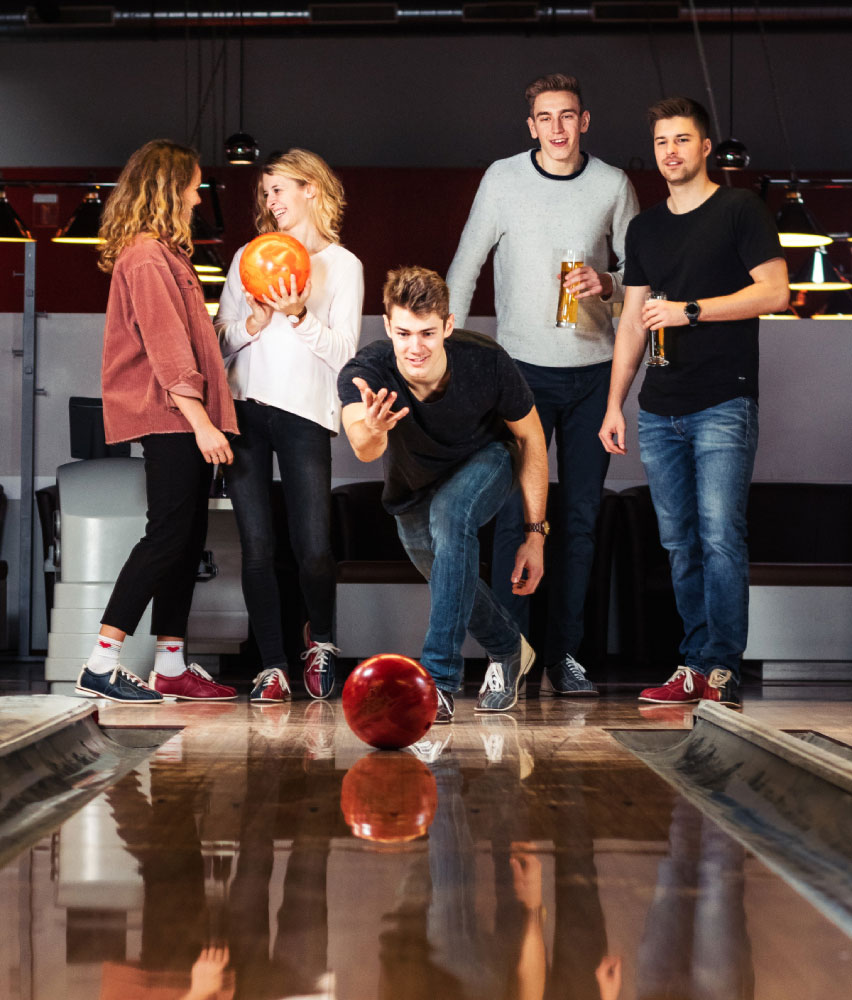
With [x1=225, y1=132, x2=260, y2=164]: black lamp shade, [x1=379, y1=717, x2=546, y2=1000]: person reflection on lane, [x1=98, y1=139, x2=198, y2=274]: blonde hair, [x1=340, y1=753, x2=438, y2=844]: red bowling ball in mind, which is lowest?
[x1=340, y1=753, x2=438, y2=844]: red bowling ball

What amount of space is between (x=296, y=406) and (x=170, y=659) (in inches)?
31.8

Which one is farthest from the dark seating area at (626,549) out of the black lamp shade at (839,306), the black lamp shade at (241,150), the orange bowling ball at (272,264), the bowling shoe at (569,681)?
the orange bowling ball at (272,264)

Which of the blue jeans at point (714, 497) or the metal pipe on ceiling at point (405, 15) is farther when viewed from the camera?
the metal pipe on ceiling at point (405, 15)

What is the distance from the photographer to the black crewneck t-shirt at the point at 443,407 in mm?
2873

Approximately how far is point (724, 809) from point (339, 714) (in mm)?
1356

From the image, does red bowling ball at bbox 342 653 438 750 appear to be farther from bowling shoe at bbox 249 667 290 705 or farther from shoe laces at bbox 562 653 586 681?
shoe laces at bbox 562 653 586 681

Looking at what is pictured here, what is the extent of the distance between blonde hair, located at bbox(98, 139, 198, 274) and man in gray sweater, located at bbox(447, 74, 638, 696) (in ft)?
2.72

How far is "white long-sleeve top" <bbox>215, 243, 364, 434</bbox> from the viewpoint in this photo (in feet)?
11.2

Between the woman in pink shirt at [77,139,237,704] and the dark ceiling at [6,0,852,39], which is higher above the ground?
the dark ceiling at [6,0,852,39]

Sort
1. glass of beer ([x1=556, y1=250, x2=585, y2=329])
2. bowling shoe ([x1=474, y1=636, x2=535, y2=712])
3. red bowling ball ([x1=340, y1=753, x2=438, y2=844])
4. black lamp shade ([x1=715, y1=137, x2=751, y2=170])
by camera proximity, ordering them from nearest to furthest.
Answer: red bowling ball ([x1=340, y1=753, x2=438, y2=844]) → bowling shoe ([x1=474, y1=636, x2=535, y2=712]) → glass of beer ([x1=556, y1=250, x2=585, y2=329]) → black lamp shade ([x1=715, y1=137, x2=751, y2=170])

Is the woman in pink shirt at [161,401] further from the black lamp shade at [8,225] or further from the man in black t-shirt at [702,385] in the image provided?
the black lamp shade at [8,225]

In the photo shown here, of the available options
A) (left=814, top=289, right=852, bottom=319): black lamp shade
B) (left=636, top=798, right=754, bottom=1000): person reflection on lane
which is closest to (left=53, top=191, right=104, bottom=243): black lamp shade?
(left=814, top=289, right=852, bottom=319): black lamp shade

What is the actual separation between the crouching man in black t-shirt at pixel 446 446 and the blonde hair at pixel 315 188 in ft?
2.58

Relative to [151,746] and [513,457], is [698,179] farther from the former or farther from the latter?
[151,746]
